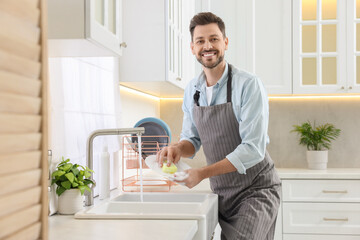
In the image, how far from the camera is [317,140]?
3.72 meters

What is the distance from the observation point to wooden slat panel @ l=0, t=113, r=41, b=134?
589 millimetres

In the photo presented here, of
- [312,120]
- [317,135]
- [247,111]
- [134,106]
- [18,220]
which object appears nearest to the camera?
[18,220]

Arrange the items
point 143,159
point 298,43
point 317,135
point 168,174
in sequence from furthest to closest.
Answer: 1. point 317,135
2. point 298,43
3. point 143,159
4. point 168,174

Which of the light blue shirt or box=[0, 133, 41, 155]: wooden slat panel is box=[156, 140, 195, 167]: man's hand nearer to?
the light blue shirt

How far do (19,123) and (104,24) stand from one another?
39.7 inches

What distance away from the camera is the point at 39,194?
27.4 inches

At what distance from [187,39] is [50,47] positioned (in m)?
1.84

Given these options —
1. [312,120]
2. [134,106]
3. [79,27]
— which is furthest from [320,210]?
[79,27]

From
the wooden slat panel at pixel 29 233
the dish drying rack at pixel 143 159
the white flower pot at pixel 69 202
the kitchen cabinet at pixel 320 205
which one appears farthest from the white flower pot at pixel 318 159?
the wooden slat panel at pixel 29 233

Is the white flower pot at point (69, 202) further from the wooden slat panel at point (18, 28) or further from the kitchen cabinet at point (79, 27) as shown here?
the wooden slat panel at point (18, 28)

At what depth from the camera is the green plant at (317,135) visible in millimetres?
3719

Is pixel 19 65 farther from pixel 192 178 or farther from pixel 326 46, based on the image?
pixel 326 46

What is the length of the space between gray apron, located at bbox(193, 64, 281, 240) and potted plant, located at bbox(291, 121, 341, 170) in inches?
59.1

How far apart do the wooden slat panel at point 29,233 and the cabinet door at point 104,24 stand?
81 cm
